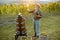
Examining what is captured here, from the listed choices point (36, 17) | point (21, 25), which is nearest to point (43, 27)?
point (36, 17)

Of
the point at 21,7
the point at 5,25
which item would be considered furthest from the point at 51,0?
the point at 5,25

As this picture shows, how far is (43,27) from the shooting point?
12.8 ft

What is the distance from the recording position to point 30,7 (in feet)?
12.7

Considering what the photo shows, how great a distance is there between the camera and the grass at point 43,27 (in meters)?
3.88

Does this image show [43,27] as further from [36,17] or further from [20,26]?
[20,26]

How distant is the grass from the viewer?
153 inches

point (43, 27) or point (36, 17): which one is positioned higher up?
point (36, 17)

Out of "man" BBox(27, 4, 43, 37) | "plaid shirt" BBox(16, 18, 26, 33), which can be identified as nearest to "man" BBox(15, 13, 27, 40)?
"plaid shirt" BBox(16, 18, 26, 33)

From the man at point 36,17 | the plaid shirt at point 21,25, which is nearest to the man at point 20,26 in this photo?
the plaid shirt at point 21,25

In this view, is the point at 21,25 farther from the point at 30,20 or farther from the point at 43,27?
the point at 43,27

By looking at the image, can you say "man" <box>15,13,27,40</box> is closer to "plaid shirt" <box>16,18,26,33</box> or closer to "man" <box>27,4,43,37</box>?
"plaid shirt" <box>16,18,26,33</box>

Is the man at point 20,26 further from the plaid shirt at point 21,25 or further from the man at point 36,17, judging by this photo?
the man at point 36,17

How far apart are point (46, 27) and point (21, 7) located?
37cm

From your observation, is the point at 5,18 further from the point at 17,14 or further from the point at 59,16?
the point at 59,16
